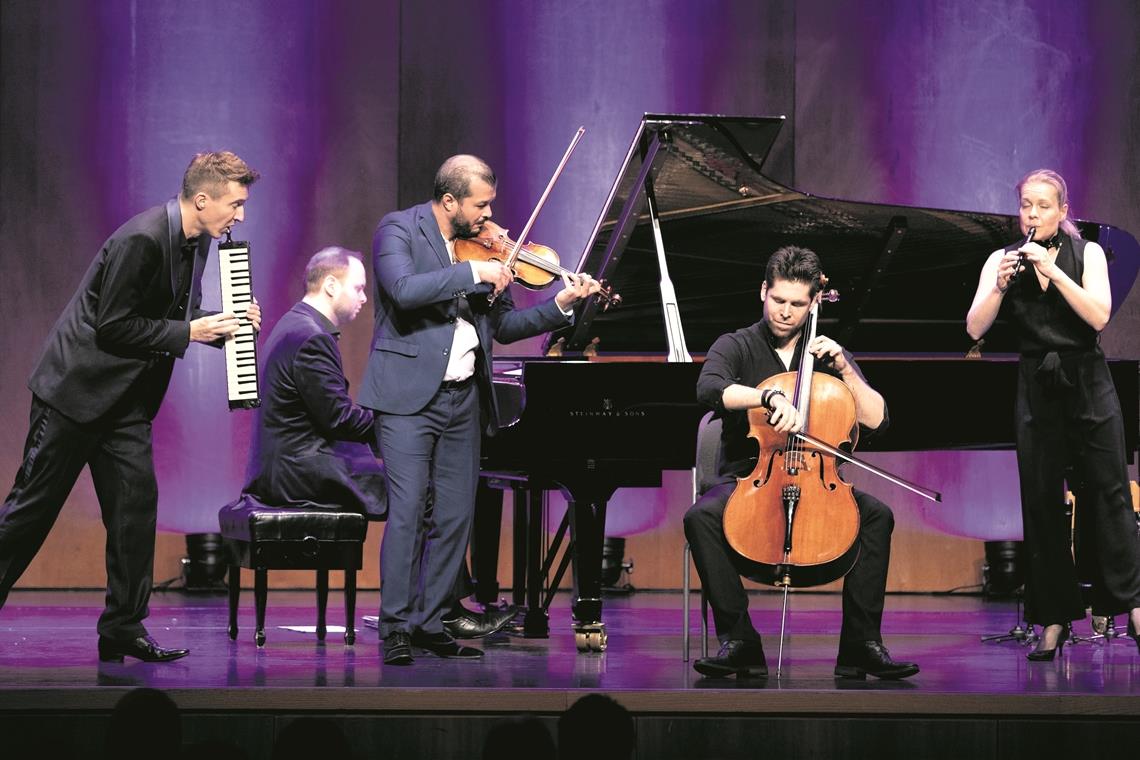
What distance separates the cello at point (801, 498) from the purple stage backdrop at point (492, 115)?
4.07 meters

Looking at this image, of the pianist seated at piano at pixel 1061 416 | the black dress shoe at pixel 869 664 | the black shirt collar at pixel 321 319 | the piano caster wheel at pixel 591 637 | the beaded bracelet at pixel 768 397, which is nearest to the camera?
the beaded bracelet at pixel 768 397

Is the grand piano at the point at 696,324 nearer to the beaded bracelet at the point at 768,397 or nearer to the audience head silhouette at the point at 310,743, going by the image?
the beaded bracelet at the point at 768,397

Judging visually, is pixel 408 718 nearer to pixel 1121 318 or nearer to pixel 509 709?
pixel 509 709

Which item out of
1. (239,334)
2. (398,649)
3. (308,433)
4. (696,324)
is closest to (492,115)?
(696,324)

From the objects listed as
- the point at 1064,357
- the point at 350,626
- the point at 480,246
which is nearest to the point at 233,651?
the point at 350,626

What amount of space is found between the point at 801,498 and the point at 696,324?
218 cm

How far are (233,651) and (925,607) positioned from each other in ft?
12.5

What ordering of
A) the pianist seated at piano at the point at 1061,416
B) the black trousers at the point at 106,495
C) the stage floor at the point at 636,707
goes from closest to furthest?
the stage floor at the point at 636,707, the black trousers at the point at 106,495, the pianist seated at piano at the point at 1061,416

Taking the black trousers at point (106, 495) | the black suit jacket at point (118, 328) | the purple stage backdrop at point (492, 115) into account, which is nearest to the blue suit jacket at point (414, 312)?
the black suit jacket at point (118, 328)

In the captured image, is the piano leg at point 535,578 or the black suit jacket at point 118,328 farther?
the piano leg at point 535,578

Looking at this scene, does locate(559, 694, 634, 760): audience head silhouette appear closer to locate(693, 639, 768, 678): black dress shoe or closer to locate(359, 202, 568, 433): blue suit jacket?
locate(693, 639, 768, 678): black dress shoe

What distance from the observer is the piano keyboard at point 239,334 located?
160 inches

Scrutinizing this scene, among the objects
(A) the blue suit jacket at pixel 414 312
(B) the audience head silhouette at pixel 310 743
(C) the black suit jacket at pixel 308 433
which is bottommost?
(B) the audience head silhouette at pixel 310 743

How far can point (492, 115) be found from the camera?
7684 millimetres
